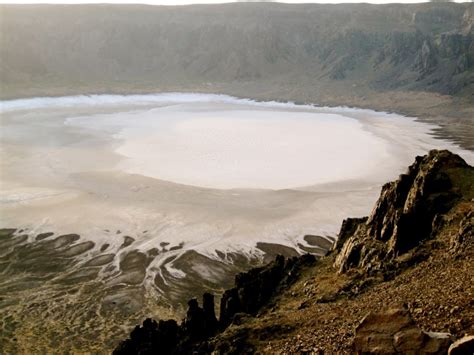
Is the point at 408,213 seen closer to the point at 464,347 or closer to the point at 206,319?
the point at 206,319

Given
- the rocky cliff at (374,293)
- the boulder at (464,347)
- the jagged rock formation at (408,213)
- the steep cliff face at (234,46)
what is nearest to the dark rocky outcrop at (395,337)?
the rocky cliff at (374,293)

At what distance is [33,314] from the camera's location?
71.8ft

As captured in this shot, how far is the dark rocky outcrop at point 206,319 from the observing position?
50.8 ft

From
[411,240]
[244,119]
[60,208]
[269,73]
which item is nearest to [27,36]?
[269,73]

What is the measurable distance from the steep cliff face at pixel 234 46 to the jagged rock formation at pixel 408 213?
95024 mm

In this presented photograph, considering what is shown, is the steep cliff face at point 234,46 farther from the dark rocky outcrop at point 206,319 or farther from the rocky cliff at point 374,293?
the dark rocky outcrop at point 206,319

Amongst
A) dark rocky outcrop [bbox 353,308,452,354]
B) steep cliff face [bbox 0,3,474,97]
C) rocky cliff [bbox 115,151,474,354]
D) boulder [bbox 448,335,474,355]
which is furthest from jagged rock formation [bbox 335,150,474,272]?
steep cliff face [bbox 0,3,474,97]

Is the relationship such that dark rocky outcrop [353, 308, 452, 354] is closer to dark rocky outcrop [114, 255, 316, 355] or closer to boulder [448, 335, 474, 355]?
boulder [448, 335, 474, 355]

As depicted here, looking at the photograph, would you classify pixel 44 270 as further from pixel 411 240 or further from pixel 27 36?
pixel 27 36

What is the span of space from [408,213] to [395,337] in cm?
846

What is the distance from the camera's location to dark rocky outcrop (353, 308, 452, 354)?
852cm

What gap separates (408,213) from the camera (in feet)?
54.3

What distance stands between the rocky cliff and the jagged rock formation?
3 cm

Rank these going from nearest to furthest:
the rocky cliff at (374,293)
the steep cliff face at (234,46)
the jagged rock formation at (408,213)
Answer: the rocky cliff at (374,293) < the jagged rock formation at (408,213) < the steep cliff face at (234,46)
